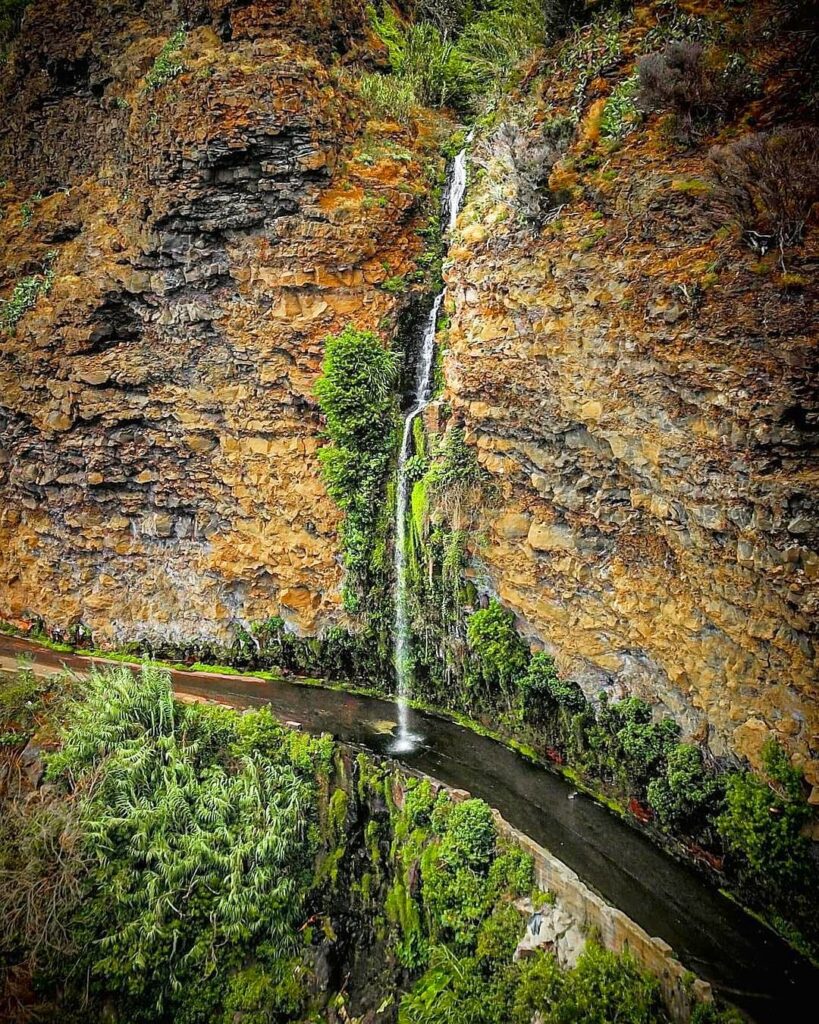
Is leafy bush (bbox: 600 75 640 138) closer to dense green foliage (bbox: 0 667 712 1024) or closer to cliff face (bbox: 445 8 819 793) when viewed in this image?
cliff face (bbox: 445 8 819 793)

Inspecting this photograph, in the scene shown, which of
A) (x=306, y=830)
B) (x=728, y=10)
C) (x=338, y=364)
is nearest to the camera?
(x=728, y=10)

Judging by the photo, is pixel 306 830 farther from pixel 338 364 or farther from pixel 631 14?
pixel 631 14

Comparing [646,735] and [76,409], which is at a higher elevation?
[76,409]

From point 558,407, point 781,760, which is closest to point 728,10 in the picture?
point 558,407

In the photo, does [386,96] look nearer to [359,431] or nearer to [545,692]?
[359,431]

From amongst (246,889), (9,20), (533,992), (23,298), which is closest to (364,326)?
(23,298)

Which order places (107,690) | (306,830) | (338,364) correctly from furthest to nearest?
(338,364), (107,690), (306,830)

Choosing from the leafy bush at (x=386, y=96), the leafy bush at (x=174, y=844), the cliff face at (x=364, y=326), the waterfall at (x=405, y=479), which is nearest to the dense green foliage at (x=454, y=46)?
the leafy bush at (x=386, y=96)

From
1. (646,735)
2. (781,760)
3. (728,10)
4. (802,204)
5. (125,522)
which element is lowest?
(125,522)
